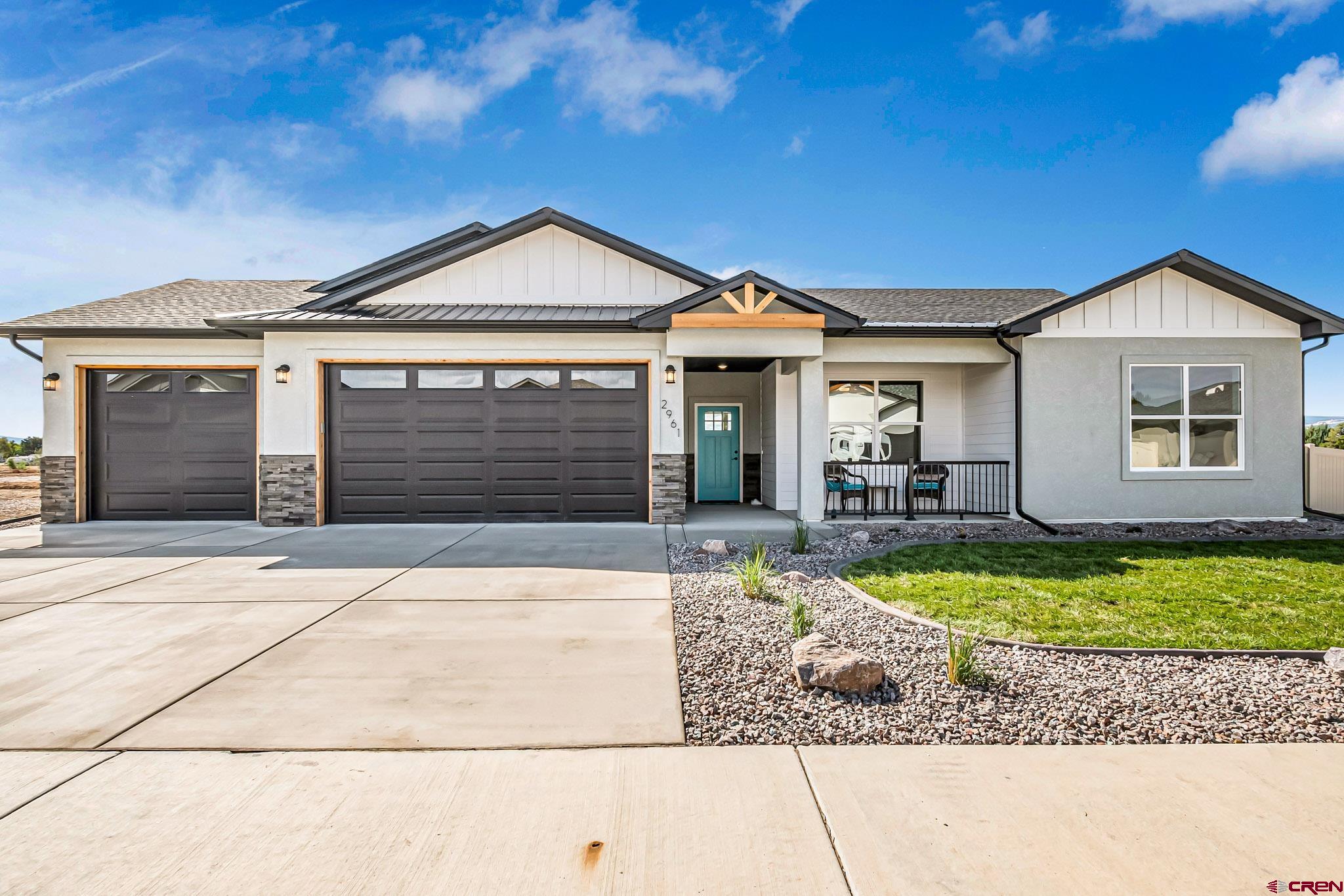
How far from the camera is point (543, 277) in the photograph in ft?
34.5

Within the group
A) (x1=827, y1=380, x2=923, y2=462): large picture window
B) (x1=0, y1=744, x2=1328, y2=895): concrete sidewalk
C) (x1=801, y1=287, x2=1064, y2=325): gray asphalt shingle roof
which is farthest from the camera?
(x1=827, y1=380, x2=923, y2=462): large picture window

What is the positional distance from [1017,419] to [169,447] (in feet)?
46.7

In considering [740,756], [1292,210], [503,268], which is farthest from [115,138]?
[1292,210]

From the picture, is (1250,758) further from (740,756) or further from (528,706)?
(528,706)

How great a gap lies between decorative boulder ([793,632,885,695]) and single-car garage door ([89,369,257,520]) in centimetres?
1033

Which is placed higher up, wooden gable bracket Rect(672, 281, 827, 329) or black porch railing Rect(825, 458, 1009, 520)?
wooden gable bracket Rect(672, 281, 827, 329)

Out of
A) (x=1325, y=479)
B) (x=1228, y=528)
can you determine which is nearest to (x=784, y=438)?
(x=1228, y=528)

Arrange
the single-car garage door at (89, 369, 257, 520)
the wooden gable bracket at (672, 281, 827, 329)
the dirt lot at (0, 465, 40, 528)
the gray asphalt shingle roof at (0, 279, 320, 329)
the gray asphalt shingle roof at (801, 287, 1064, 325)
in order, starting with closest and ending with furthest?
the wooden gable bracket at (672, 281, 827, 329)
the gray asphalt shingle roof at (0, 279, 320, 329)
the single-car garage door at (89, 369, 257, 520)
the gray asphalt shingle roof at (801, 287, 1064, 325)
the dirt lot at (0, 465, 40, 528)

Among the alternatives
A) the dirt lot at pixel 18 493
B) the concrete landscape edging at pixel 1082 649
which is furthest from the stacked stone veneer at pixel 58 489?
the concrete landscape edging at pixel 1082 649

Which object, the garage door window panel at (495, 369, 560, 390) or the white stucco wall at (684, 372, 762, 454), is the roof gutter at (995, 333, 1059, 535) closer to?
the white stucco wall at (684, 372, 762, 454)

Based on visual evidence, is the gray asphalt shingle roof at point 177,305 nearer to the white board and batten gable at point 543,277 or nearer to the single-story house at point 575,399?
the single-story house at point 575,399

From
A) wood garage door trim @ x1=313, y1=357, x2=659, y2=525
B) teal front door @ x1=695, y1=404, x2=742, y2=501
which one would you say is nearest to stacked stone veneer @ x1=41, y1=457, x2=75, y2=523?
wood garage door trim @ x1=313, y1=357, x2=659, y2=525

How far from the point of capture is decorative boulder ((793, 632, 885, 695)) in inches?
128

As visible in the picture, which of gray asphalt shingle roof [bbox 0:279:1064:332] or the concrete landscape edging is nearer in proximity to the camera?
the concrete landscape edging
